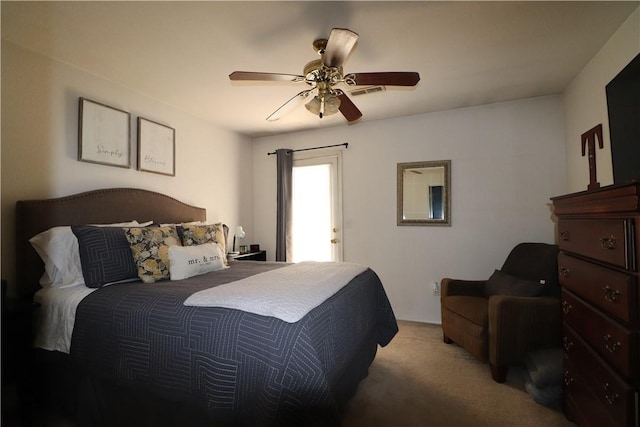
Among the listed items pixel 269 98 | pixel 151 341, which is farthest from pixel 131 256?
pixel 269 98

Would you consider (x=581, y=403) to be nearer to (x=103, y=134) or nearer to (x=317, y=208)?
(x=317, y=208)

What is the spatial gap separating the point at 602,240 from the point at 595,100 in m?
1.60

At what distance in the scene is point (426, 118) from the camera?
3555 millimetres

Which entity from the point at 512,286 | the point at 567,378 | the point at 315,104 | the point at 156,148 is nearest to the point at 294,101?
the point at 315,104

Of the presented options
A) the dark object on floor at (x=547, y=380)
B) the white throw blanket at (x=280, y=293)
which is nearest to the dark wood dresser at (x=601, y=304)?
the dark object on floor at (x=547, y=380)

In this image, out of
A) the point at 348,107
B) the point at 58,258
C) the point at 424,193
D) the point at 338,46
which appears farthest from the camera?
the point at 424,193

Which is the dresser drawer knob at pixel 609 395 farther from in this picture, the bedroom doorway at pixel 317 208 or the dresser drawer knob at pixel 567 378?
the bedroom doorway at pixel 317 208

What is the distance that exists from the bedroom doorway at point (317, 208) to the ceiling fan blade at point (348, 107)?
1493mm

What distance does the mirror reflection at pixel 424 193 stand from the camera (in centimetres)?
346

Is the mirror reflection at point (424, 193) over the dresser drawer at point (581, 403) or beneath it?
over

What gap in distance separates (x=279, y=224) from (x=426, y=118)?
2.26 meters

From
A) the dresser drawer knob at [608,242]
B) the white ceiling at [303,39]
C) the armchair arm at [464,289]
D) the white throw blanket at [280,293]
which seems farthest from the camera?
the armchair arm at [464,289]

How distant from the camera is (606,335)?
4.59ft

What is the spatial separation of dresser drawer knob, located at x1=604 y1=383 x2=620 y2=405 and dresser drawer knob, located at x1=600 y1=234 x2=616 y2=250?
62 cm
